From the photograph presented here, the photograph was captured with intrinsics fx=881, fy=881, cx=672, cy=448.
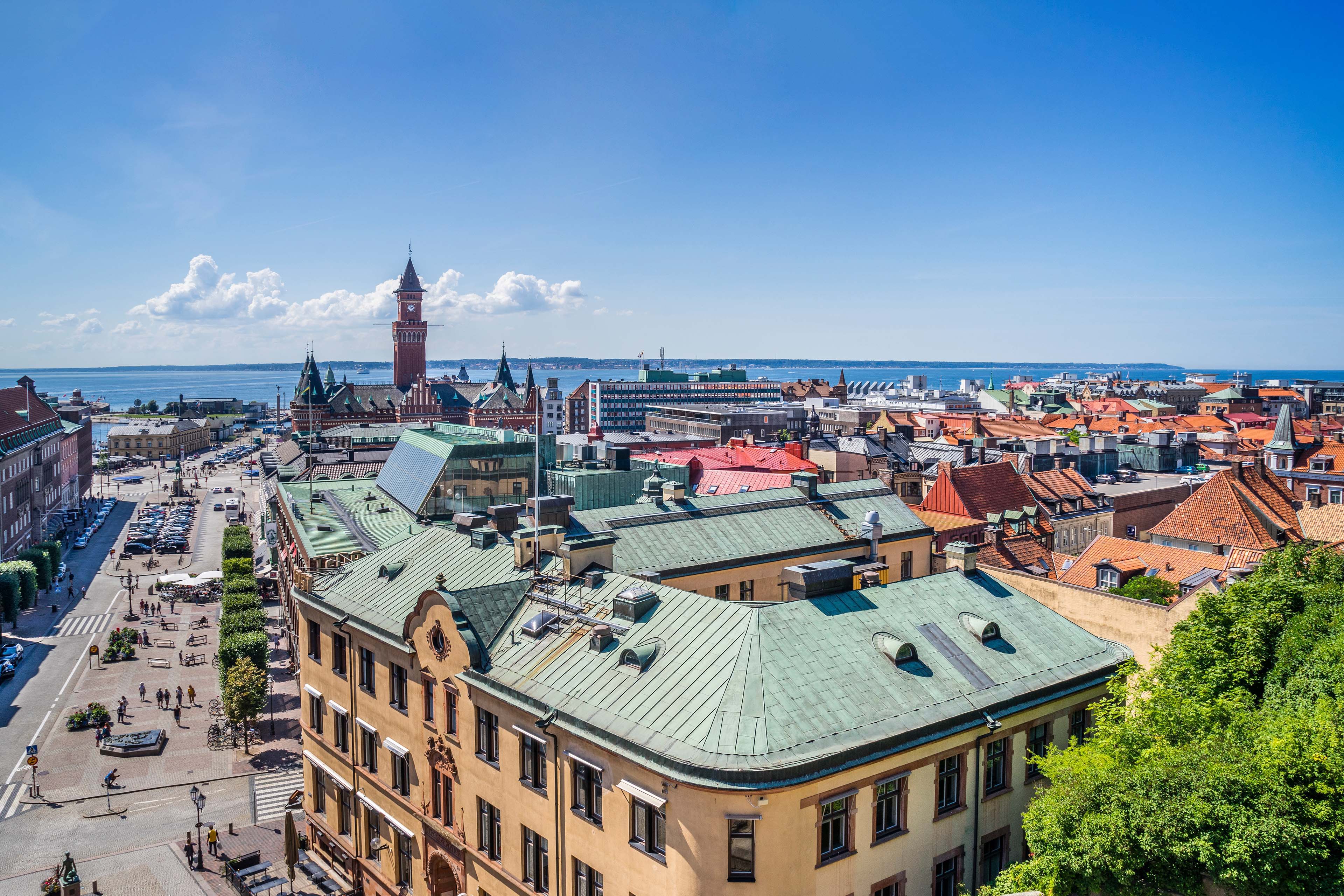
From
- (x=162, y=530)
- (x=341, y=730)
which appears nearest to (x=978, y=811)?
(x=341, y=730)

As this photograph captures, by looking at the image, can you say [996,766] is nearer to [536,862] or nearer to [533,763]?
[533,763]

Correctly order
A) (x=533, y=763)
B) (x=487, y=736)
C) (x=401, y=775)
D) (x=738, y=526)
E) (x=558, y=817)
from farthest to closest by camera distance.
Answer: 1. (x=738, y=526)
2. (x=401, y=775)
3. (x=487, y=736)
4. (x=533, y=763)
5. (x=558, y=817)

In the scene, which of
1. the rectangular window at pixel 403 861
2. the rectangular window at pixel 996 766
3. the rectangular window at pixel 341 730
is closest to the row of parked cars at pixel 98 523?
the rectangular window at pixel 341 730

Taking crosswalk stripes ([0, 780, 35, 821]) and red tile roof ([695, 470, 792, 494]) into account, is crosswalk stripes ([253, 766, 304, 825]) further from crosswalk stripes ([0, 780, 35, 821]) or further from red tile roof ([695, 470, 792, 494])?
red tile roof ([695, 470, 792, 494])

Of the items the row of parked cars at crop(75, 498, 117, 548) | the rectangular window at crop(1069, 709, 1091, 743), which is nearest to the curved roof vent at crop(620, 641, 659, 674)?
the rectangular window at crop(1069, 709, 1091, 743)

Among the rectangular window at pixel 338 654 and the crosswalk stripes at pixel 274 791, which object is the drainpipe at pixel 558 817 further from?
the crosswalk stripes at pixel 274 791

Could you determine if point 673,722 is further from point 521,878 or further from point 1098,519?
point 1098,519

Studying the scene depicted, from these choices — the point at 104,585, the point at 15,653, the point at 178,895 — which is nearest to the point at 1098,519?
the point at 178,895
